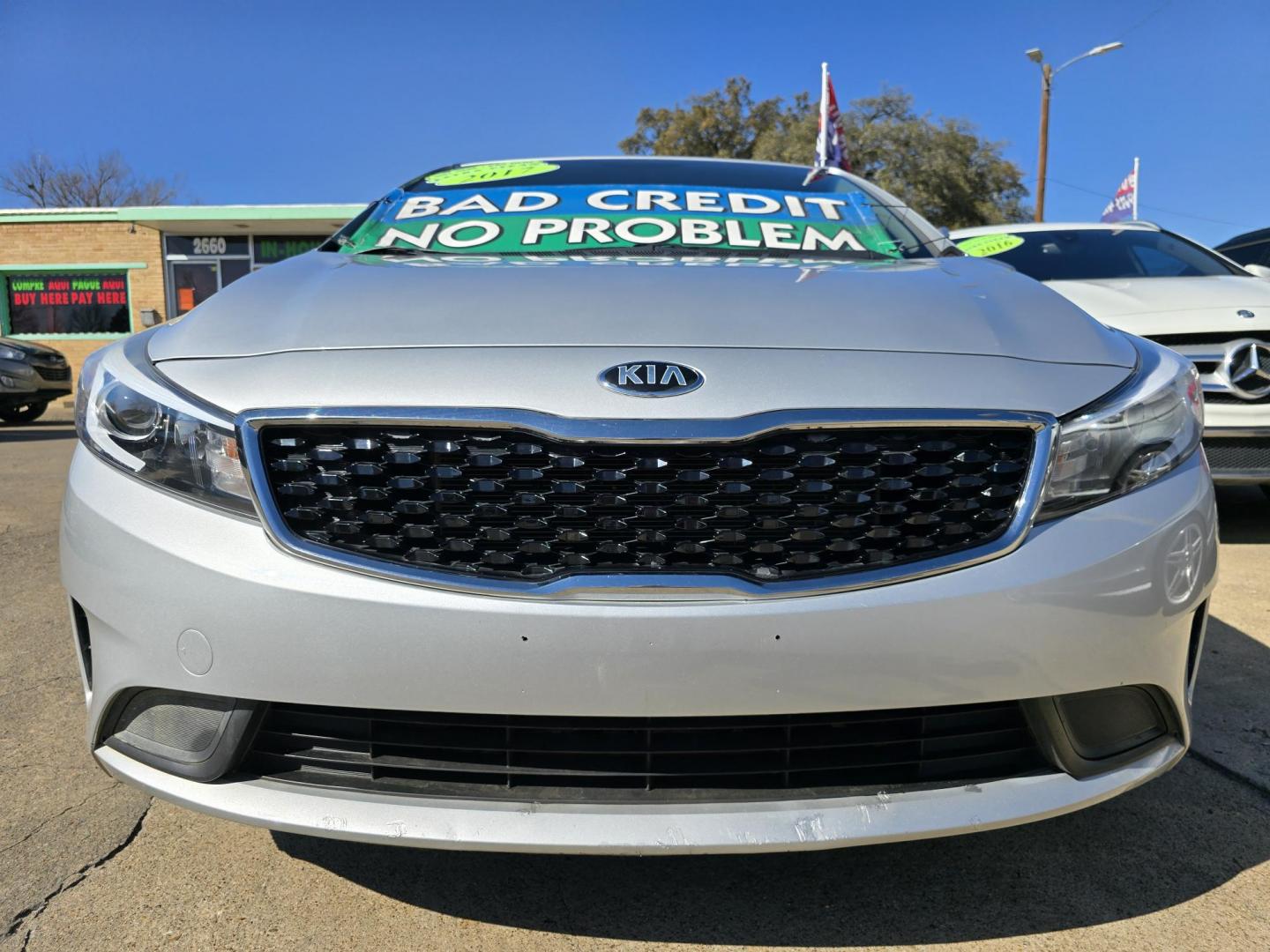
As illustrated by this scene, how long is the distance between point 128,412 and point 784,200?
184cm

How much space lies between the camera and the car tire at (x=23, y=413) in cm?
1182

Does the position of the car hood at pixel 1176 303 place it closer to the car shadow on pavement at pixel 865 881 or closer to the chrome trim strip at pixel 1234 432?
the chrome trim strip at pixel 1234 432

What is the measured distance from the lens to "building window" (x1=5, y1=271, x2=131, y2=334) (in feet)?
61.7

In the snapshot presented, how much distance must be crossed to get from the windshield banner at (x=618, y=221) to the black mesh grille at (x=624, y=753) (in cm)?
122

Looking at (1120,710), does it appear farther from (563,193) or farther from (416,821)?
(563,193)

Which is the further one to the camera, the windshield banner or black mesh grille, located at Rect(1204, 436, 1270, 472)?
black mesh grille, located at Rect(1204, 436, 1270, 472)

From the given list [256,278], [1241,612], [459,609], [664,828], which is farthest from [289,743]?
[1241,612]

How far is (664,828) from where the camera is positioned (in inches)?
53.2

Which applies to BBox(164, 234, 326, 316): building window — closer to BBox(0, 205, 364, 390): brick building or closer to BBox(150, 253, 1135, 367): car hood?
BBox(0, 205, 364, 390): brick building

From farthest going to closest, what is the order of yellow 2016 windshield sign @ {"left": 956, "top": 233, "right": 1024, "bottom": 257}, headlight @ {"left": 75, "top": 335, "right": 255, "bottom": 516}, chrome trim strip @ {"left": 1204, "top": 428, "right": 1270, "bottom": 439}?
yellow 2016 windshield sign @ {"left": 956, "top": 233, "right": 1024, "bottom": 257}
chrome trim strip @ {"left": 1204, "top": 428, "right": 1270, "bottom": 439}
headlight @ {"left": 75, "top": 335, "right": 255, "bottom": 516}

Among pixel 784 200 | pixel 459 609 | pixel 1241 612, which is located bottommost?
pixel 1241 612

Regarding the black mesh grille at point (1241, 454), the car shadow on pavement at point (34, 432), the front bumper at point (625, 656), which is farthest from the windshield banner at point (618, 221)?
the car shadow on pavement at point (34, 432)

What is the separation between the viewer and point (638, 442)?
139cm

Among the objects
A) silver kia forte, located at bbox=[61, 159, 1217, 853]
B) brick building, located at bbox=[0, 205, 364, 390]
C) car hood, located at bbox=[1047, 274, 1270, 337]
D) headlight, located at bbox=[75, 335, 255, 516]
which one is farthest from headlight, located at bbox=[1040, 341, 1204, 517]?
brick building, located at bbox=[0, 205, 364, 390]
